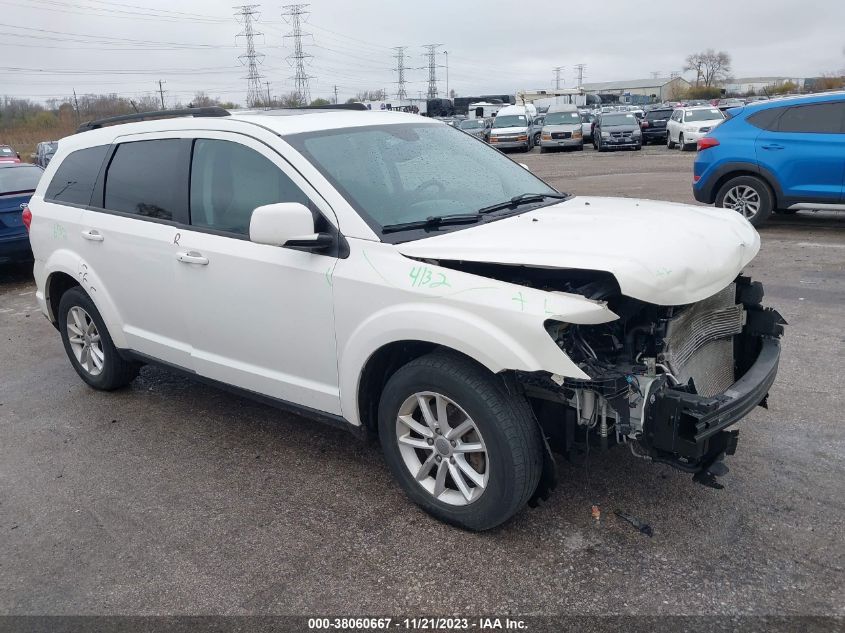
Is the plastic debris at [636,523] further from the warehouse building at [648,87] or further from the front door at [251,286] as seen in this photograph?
the warehouse building at [648,87]

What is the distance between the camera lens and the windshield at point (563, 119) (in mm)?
30156

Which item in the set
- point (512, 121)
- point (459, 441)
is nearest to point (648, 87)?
point (512, 121)

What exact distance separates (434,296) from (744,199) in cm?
812

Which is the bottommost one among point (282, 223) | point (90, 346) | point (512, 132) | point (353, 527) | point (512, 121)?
point (353, 527)

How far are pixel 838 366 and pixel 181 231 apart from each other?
4.46 m

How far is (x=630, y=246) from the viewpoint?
2.94m

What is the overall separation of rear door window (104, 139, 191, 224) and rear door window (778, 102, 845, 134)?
799 centimetres

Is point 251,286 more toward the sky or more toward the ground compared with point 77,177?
more toward the ground

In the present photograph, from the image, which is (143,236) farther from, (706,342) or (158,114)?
(706,342)

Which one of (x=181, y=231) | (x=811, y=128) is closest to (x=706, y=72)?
(x=811, y=128)

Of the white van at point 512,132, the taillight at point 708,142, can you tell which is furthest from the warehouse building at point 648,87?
the taillight at point 708,142

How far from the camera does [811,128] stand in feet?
29.7

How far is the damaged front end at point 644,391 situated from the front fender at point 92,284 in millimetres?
3059

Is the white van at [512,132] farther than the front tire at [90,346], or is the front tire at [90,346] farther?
the white van at [512,132]
